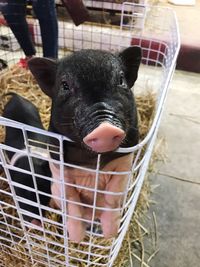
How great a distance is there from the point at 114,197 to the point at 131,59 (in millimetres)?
296

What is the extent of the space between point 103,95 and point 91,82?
0.04 metres

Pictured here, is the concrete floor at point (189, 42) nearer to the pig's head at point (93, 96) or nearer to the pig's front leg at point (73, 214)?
the pig's head at point (93, 96)

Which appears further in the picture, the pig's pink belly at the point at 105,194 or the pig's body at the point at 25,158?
the pig's body at the point at 25,158

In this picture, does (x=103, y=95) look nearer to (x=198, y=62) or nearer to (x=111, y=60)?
(x=111, y=60)

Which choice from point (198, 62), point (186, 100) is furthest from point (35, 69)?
point (198, 62)

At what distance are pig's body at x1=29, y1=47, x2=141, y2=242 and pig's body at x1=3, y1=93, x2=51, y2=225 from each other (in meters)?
0.15

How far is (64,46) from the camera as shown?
6.20ft

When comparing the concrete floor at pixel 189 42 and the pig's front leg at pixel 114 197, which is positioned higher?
the pig's front leg at pixel 114 197

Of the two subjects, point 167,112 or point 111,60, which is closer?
point 111,60

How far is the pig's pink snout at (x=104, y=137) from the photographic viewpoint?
1.41ft

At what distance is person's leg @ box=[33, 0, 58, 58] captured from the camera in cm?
134

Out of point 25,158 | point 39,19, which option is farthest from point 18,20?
point 25,158

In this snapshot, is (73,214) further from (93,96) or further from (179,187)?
(179,187)

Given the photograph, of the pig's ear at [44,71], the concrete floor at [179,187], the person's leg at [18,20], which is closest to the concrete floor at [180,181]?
the concrete floor at [179,187]
